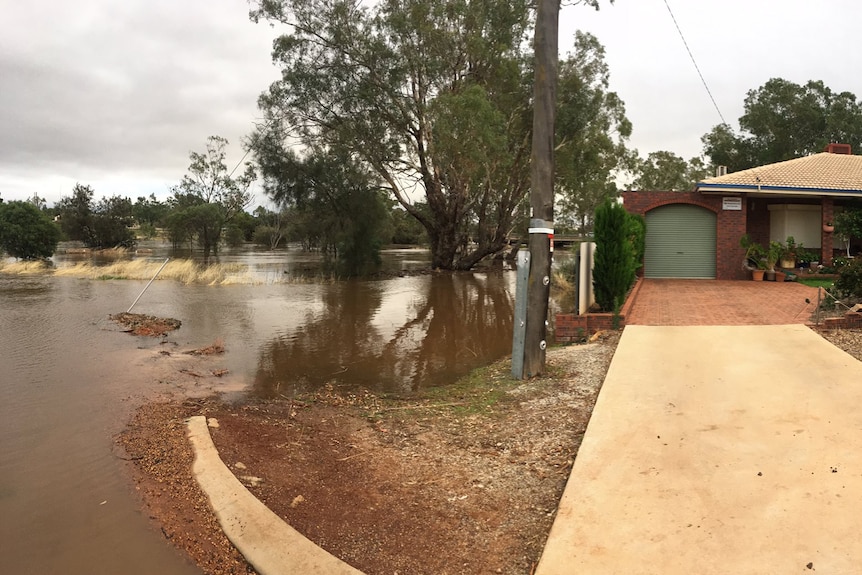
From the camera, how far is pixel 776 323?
9305mm

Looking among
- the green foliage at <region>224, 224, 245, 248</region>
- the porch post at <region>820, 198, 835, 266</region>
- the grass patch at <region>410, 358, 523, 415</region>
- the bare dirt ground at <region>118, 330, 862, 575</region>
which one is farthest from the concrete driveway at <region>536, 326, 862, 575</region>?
the green foliage at <region>224, 224, 245, 248</region>

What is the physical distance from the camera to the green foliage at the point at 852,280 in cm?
967

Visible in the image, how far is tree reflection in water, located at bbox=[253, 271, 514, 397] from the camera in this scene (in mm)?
8977

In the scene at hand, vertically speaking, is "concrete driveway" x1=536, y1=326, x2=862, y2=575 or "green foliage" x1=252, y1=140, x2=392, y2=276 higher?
"green foliage" x1=252, y1=140, x2=392, y2=276

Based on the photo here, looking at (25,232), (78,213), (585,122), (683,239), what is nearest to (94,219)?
A: (78,213)

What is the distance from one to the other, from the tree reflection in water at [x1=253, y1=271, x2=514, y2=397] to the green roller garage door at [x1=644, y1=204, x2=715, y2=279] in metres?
5.16

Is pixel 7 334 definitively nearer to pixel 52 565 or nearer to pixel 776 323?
pixel 52 565

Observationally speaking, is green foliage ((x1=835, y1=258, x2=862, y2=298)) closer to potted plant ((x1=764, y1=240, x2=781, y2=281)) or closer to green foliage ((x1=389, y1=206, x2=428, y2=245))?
potted plant ((x1=764, y1=240, x2=781, y2=281))

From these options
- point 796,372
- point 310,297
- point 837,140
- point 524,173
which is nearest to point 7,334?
point 310,297

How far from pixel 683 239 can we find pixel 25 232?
3783 centimetres

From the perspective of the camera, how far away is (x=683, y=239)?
18.7 m

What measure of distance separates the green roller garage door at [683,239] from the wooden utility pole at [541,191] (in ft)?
41.5

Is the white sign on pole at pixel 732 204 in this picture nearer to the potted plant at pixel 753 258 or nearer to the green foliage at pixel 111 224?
the potted plant at pixel 753 258

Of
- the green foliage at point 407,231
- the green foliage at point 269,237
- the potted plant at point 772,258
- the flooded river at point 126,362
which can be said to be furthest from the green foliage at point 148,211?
the potted plant at point 772,258
